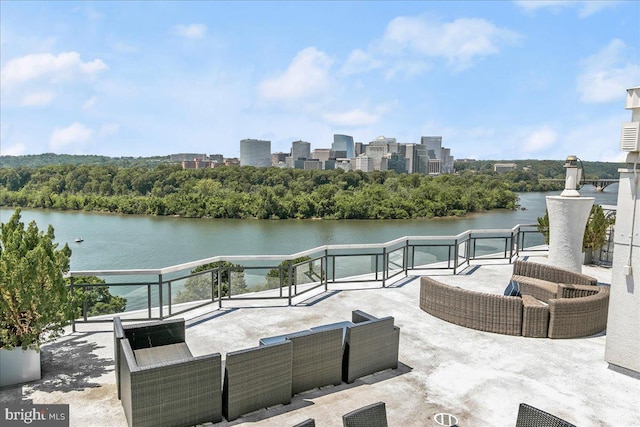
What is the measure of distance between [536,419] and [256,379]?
216cm

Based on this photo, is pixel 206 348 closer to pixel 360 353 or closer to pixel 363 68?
pixel 360 353

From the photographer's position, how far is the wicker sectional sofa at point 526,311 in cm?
554

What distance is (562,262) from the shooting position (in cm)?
775

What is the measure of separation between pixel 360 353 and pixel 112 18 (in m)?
11.0

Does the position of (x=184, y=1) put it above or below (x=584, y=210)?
above

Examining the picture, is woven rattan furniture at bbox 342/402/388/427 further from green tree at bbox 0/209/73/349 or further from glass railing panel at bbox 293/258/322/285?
glass railing panel at bbox 293/258/322/285

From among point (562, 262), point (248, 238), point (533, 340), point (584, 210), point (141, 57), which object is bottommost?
point (248, 238)

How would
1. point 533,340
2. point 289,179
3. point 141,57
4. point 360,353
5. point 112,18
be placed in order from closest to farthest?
point 360,353
point 533,340
point 112,18
point 141,57
point 289,179

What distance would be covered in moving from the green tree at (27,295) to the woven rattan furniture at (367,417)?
309 centimetres

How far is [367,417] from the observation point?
2697 mm

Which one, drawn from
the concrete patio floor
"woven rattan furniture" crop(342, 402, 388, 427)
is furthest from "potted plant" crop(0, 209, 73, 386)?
"woven rattan furniture" crop(342, 402, 388, 427)

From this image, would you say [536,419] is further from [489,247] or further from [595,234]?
[595,234]

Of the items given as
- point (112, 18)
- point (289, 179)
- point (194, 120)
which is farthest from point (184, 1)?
point (289, 179)

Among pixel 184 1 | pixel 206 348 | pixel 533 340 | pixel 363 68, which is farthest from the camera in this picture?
pixel 363 68
